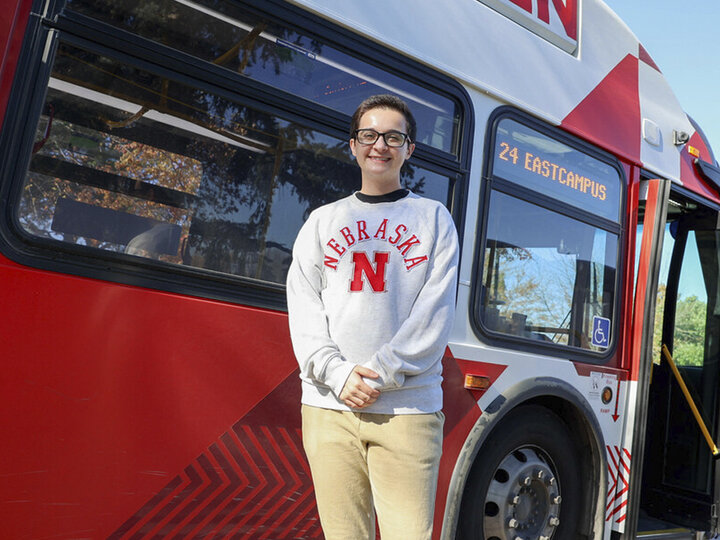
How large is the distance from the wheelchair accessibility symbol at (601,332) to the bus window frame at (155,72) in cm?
157

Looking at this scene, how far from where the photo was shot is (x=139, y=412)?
2295mm

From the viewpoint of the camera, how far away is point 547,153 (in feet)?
12.5

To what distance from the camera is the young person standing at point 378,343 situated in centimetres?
186

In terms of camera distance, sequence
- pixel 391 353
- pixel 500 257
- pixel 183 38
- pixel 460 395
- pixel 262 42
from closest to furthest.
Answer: pixel 391 353 → pixel 183 38 → pixel 262 42 → pixel 460 395 → pixel 500 257

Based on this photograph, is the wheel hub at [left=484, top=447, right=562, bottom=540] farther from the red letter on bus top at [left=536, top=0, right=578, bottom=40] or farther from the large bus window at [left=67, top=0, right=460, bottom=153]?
the red letter on bus top at [left=536, top=0, right=578, bottom=40]

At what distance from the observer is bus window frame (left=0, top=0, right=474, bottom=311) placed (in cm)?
211

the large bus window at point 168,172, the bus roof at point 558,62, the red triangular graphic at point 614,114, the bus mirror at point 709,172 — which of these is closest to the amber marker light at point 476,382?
the large bus window at point 168,172

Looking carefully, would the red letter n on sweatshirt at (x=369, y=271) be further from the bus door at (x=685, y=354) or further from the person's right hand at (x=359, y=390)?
the bus door at (x=685, y=354)

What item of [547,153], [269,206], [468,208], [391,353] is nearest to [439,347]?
[391,353]

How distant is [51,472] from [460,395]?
1.76 metres

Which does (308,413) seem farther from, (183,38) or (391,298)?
(183,38)

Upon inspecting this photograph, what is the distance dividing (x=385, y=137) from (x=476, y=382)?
1675 mm

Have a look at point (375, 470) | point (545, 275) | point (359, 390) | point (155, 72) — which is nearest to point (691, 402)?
point (545, 275)

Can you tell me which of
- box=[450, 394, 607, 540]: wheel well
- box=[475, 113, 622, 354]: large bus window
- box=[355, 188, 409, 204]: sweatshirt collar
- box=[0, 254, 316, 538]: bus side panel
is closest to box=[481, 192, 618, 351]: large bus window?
box=[475, 113, 622, 354]: large bus window
